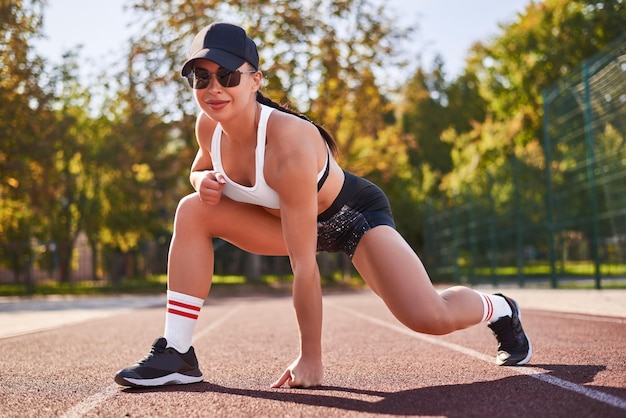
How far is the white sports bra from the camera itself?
4.10 m

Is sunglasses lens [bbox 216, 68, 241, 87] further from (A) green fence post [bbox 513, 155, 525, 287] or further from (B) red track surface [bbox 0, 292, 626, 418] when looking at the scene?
(A) green fence post [bbox 513, 155, 525, 287]

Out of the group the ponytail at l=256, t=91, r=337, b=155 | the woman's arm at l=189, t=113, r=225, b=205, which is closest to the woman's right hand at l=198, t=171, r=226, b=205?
the woman's arm at l=189, t=113, r=225, b=205

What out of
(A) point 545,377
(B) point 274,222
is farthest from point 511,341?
(B) point 274,222

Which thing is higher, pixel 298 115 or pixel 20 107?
pixel 20 107

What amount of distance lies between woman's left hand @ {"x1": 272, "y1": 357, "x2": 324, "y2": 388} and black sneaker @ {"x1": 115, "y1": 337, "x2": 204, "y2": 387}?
1.68ft

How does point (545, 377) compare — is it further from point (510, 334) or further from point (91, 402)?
point (91, 402)

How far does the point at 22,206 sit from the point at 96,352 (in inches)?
835

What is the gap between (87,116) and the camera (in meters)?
37.2

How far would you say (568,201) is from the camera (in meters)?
15.7

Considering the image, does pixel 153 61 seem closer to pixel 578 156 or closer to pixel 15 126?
pixel 15 126

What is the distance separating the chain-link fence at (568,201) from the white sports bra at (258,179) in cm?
957

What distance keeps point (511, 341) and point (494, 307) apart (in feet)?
0.95

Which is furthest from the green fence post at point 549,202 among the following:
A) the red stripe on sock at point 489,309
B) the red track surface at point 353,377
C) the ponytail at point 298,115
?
the ponytail at point 298,115

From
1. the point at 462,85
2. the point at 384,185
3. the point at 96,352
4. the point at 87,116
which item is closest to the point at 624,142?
the point at 96,352
